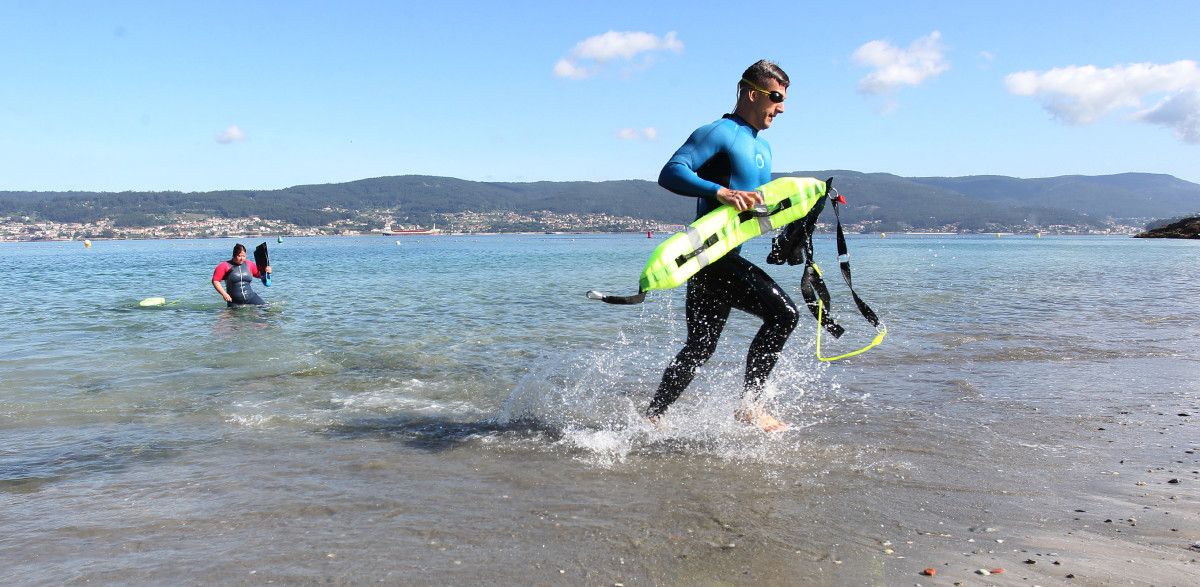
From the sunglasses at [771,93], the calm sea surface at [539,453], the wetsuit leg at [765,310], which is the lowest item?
the calm sea surface at [539,453]

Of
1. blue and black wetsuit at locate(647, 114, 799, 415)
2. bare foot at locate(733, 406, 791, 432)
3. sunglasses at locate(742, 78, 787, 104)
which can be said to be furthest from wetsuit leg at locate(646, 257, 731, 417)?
sunglasses at locate(742, 78, 787, 104)

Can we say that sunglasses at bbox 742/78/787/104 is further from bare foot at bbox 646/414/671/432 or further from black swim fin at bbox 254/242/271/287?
black swim fin at bbox 254/242/271/287

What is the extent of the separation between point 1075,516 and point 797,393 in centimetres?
343

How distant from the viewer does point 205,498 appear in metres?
4.29

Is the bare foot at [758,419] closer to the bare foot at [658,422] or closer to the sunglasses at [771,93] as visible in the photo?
the bare foot at [658,422]

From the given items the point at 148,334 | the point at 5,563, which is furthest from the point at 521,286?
the point at 5,563

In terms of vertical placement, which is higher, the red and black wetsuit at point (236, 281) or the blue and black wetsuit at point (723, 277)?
the blue and black wetsuit at point (723, 277)

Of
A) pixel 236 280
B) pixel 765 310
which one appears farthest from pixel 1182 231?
pixel 765 310

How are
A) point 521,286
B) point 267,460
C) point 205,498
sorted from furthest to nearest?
1. point 521,286
2. point 267,460
3. point 205,498

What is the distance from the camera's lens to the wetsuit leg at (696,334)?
5578 mm

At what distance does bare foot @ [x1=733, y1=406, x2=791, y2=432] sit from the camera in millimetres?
5734

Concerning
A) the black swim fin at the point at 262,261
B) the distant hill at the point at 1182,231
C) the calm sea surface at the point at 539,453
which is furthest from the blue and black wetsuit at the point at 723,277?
the distant hill at the point at 1182,231

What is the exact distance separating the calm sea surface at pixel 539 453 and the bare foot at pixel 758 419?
136 millimetres

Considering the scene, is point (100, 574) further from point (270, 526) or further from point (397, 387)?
point (397, 387)
